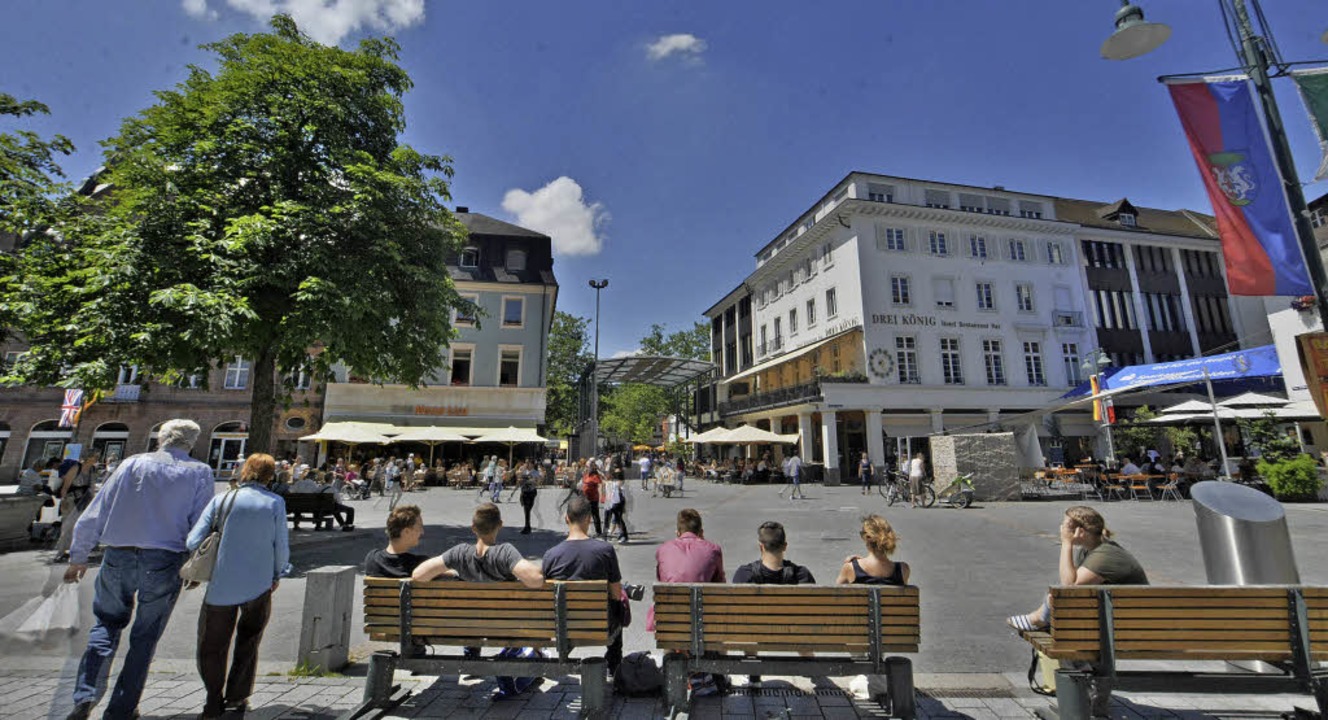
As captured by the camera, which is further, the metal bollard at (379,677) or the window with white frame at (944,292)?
the window with white frame at (944,292)

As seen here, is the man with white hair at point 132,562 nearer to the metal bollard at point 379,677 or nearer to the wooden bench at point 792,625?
the metal bollard at point 379,677

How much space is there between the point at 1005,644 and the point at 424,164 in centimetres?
1273

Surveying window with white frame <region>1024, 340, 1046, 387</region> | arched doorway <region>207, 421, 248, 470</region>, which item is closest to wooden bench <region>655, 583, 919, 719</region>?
window with white frame <region>1024, 340, 1046, 387</region>

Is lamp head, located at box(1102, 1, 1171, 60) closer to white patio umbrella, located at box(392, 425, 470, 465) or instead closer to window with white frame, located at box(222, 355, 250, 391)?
white patio umbrella, located at box(392, 425, 470, 465)

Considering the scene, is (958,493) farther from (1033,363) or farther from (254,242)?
(1033,363)

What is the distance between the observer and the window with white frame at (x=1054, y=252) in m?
33.5

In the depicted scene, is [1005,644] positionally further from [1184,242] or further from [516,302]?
[1184,242]

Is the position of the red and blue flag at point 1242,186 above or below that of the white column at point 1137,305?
below

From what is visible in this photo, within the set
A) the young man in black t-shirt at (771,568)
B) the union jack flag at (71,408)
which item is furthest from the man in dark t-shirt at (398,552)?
the union jack flag at (71,408)

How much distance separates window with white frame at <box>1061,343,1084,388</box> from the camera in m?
32.1

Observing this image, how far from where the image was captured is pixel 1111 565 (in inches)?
149

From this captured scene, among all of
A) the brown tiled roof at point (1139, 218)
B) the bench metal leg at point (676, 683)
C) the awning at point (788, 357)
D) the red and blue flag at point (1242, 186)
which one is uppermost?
the brown tiled roof at point (1139, 218)

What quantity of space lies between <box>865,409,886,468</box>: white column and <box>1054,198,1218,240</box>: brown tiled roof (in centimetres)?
1856

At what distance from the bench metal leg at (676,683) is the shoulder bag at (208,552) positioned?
2.89m
